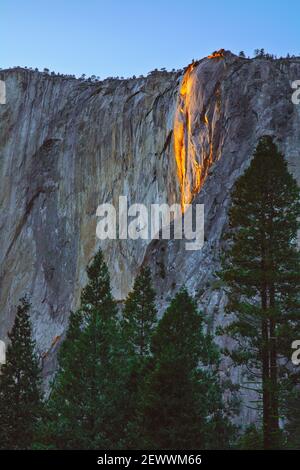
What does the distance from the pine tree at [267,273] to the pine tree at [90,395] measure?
472 cm

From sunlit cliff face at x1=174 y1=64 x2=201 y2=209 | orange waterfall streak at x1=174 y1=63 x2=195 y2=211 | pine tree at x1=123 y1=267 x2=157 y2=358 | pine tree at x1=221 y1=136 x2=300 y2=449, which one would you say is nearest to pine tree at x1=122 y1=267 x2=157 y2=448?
pine tree at x1=123 y1=267 x2=157 y2=358

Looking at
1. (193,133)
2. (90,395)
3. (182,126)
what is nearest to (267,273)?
(90,395)

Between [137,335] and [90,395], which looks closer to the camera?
[90,395]

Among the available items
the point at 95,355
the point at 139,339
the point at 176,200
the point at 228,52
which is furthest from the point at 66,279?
the point at 95,355

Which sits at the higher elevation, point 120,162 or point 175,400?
Answer: point 120,162

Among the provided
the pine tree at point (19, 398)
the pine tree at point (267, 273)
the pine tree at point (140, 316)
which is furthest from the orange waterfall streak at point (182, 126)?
the pine tree at point (267, 273)

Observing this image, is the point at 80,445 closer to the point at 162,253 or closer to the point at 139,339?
the point at 139,339

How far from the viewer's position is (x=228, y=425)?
24516 millimetres

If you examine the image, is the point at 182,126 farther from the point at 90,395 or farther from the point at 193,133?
the point at 90,395

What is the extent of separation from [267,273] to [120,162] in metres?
Result: 38.2

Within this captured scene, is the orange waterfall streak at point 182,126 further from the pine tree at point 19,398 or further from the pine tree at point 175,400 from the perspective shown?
the pine tree at point 175,400

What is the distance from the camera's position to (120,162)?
5903cm

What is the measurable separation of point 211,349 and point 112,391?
424 cm

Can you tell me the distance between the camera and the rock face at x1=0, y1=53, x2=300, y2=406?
39.6 metres
